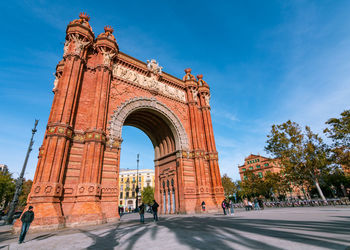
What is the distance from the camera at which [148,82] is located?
67.4 ft

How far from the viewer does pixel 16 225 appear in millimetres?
10039

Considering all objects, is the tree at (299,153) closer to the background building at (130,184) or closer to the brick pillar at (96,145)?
the brick pillar at (96,145)

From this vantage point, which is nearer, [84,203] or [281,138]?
[84,203]

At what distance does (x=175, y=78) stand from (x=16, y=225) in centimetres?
Answer: 2013

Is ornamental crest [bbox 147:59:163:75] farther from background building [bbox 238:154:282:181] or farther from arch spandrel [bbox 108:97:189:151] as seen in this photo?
background building [bbox 238:154:282:181]

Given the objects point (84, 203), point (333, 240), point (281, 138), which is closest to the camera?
point (333, 240)

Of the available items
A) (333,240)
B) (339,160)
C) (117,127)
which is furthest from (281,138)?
(333,240)

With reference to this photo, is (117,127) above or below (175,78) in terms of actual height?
below

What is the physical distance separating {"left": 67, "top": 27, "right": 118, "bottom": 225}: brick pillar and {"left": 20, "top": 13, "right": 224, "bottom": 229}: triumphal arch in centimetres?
6

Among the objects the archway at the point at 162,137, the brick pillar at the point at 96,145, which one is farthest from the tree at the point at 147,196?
the brick pillar at the point at 96,145

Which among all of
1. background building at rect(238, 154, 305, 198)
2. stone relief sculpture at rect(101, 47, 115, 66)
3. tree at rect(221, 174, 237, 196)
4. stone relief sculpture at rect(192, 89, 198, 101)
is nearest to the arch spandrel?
stone relief sculpture at rect(101, 47, 115, 66)

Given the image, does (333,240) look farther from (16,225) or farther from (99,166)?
(16,225)

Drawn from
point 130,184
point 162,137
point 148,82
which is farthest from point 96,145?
point 130,184

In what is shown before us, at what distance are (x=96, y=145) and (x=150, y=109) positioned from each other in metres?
7.71
